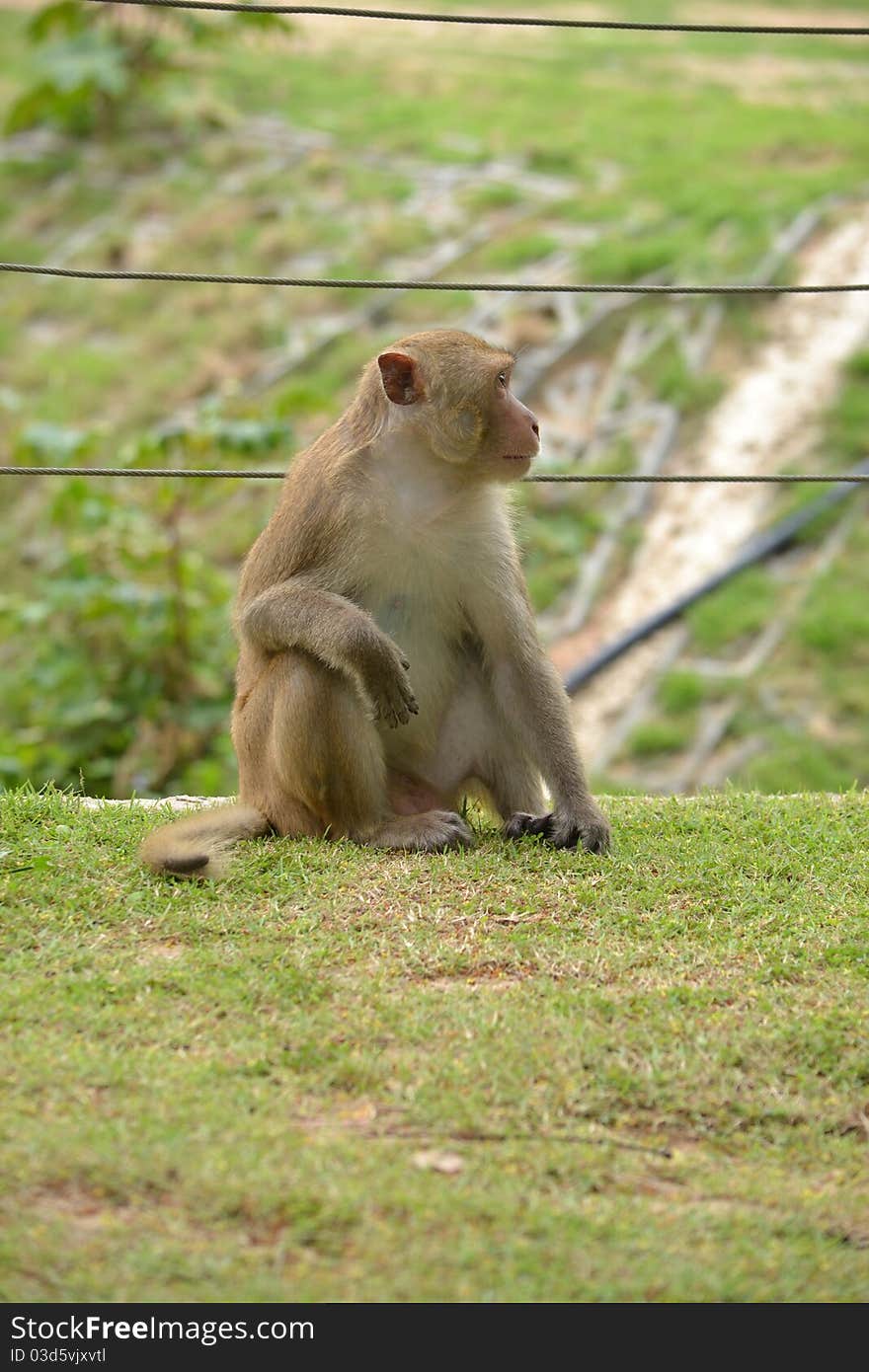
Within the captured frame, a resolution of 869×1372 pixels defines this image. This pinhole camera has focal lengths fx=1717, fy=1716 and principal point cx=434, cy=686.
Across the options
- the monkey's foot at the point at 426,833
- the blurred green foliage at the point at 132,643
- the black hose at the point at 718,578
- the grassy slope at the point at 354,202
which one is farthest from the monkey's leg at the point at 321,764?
the black hose at the point at 718,578

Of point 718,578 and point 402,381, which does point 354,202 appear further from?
point 402,381

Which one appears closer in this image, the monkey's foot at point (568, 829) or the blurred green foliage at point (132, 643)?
the monkey's foot at point (568, 829)

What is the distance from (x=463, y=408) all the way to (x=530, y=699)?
2.95 ft

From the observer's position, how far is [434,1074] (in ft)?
11.7

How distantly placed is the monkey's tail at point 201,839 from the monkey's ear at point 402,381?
1.28 metres

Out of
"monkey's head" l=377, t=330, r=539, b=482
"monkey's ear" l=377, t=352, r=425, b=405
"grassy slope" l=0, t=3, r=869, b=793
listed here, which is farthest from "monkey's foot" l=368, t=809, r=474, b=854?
"grassy slope" l=0, t=3, r=869, b=793

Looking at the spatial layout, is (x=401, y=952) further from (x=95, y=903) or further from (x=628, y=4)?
(x=628, y=4)

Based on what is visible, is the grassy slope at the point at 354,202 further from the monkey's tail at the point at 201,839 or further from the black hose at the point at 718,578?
the monkey's tail at the point at 201,839

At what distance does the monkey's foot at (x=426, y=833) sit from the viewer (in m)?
4.88

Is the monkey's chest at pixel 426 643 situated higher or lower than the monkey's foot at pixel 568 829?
higher

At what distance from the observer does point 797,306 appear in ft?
44.5

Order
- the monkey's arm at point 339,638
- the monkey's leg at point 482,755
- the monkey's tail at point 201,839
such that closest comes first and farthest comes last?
the monkey's tail at point 201,839 → the monkey's arm at point 339,638 → the monkey's leg at point 482,755

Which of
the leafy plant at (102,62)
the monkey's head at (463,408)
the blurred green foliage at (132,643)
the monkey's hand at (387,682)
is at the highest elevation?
the leafy plant at (102,62)

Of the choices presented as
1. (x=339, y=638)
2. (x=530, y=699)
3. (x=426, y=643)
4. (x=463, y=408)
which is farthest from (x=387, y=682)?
(x=463, y=408)
